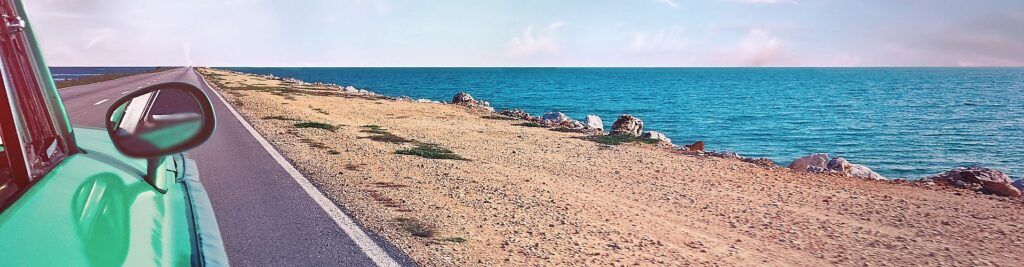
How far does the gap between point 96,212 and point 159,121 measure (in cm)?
60

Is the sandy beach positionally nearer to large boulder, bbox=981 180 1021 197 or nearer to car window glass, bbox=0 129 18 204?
large boulder, bbox=981 180 1021 197

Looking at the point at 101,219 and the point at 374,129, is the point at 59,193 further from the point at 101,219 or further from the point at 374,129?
the point at 374,129

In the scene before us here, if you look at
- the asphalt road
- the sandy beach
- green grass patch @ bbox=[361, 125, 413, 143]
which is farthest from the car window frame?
green grass patch @ bbox=[361, 125, 413, 143]

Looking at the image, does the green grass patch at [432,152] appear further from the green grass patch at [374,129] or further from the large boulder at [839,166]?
the large boulder at [839,166]

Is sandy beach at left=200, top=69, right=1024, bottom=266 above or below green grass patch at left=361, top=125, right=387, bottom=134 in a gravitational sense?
above

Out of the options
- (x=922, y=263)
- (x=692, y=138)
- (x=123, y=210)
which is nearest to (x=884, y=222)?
(x=922, y=263)

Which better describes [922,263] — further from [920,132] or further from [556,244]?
[920,132]

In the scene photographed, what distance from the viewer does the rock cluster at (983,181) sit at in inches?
399

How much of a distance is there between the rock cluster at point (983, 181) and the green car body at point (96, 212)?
11.1 metres

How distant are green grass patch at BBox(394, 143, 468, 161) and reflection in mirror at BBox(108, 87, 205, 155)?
9802 mm

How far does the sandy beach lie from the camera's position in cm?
647

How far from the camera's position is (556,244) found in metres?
6.54

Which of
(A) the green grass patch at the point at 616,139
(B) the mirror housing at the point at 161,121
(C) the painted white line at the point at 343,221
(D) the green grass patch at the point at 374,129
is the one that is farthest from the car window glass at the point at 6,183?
(D) the green grass patch at the point at 374,129

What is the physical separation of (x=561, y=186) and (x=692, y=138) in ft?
82.2
